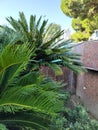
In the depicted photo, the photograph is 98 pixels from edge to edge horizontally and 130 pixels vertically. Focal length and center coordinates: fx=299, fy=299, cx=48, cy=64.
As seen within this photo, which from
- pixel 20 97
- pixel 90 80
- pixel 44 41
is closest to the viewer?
pixel 20 97

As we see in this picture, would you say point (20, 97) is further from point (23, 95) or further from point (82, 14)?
point (82, 14)

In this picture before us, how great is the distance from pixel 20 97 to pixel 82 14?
14854 millimetres

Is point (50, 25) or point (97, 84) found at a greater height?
point (50, 25)

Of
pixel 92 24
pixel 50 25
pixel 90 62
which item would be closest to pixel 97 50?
pixel 90 62

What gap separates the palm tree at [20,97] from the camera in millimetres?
3814

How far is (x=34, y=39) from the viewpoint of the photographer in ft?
23.7

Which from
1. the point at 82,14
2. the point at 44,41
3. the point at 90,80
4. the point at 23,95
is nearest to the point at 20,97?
the point at 23,95

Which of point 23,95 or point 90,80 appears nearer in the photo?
point 23,95

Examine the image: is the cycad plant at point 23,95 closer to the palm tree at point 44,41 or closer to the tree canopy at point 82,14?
the palm tree at point 44,41

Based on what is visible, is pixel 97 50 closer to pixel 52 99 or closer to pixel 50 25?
pixel 50 25

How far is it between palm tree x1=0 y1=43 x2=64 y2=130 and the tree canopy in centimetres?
1257

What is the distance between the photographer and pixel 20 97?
402 centimetres

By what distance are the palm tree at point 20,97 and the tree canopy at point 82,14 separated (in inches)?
495

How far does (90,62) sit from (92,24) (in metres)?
7.75
